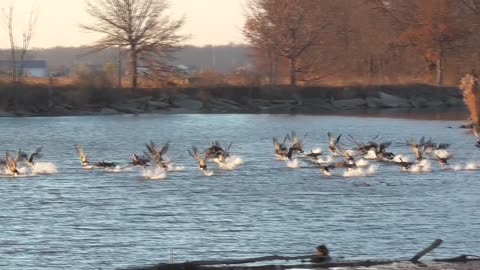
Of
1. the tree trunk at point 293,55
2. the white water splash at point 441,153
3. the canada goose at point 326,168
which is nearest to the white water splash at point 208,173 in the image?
the canada goose at point 326,168

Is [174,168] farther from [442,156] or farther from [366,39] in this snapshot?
[366,39]

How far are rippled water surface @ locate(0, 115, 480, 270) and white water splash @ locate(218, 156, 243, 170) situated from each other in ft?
0.91

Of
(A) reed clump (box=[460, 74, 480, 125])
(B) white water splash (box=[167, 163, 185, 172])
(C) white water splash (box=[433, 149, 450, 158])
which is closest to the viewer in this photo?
(B) white water splash (box=[167, 163, 185, 172])

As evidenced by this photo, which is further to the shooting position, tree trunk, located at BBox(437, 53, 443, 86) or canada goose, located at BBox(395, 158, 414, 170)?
tree trunk, located at BBox(437, 53, 443, 86)

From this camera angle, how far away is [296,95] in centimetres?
7856

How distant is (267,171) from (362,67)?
5508 centimetres

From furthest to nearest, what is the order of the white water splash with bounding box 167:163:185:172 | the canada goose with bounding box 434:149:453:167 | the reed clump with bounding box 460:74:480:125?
the reed clump with bounding box 460:74:480:125 → the canada goose with bounding box 434:149:453:167 → the white water splash with bounding box 167:163:185:172

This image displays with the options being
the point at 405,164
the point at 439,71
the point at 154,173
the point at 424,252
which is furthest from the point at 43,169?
the point at 439,71

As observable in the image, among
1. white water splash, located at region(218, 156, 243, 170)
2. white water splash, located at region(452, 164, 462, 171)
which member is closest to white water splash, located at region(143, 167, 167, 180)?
white water splash, located at region(218, 156, 243, 170)

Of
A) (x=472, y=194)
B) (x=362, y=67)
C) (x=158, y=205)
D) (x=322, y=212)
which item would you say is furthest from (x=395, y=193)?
(x=362, y=67)

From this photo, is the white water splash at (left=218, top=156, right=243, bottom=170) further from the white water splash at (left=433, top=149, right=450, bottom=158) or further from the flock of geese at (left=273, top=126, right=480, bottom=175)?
the white water splash at (left=433, top=149, right=450, bottom=158)

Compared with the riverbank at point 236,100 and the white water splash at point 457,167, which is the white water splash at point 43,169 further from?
the riverbank at point 236,100

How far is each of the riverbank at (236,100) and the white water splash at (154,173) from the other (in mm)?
37273

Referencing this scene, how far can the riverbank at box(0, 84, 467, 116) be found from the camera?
230ft
